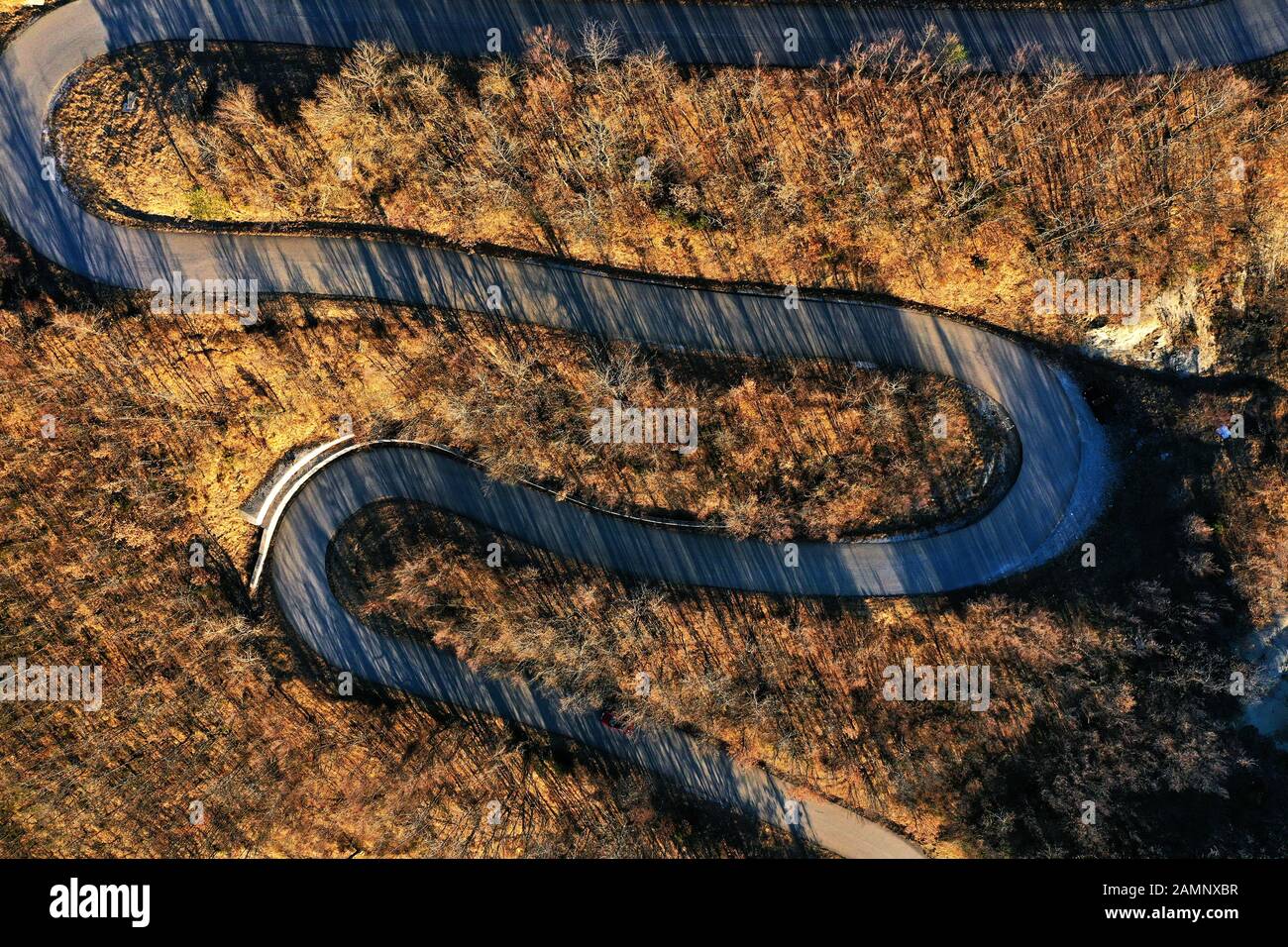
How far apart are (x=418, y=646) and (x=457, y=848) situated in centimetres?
987

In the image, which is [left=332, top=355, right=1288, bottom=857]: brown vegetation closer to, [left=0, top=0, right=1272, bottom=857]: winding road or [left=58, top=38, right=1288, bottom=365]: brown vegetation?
[left=0, top=0, right=1272, bottom=857]: winding road

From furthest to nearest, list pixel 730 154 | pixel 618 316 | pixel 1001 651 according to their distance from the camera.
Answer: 1. pixel 618 316
2. pixel 1001 651
3. pixel 730 154

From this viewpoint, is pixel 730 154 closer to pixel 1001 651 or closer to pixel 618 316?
pixel 618 316

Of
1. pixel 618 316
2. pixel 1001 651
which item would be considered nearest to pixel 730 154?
pixel 618 316

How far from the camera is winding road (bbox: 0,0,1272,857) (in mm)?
30031

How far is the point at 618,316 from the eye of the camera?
30.9 metres

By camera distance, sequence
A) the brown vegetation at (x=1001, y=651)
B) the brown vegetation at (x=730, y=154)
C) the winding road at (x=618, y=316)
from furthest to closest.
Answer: the winding road at (x=618, y=316), the brown vegetation at (x=730, y=154), the brown vegetation at (x=1001, y=651)

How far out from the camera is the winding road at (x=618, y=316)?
3003cm

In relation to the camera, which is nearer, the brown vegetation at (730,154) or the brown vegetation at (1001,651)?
the brown vegetation at (1001,651)

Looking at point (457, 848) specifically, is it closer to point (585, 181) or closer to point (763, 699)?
point (763, 699)

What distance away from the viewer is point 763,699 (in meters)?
30.8

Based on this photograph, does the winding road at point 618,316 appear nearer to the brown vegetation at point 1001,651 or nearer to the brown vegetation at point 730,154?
the brown vegetation at point 1001,651

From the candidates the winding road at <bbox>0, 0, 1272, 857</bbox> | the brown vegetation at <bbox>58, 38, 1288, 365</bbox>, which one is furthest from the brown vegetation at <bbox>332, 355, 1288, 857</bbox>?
the brown vegetation at <bbox>58, 38, 1288, 365</bbox>

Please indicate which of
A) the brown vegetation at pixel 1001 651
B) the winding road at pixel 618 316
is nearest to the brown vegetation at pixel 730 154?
the winding road at pixel 618 316
